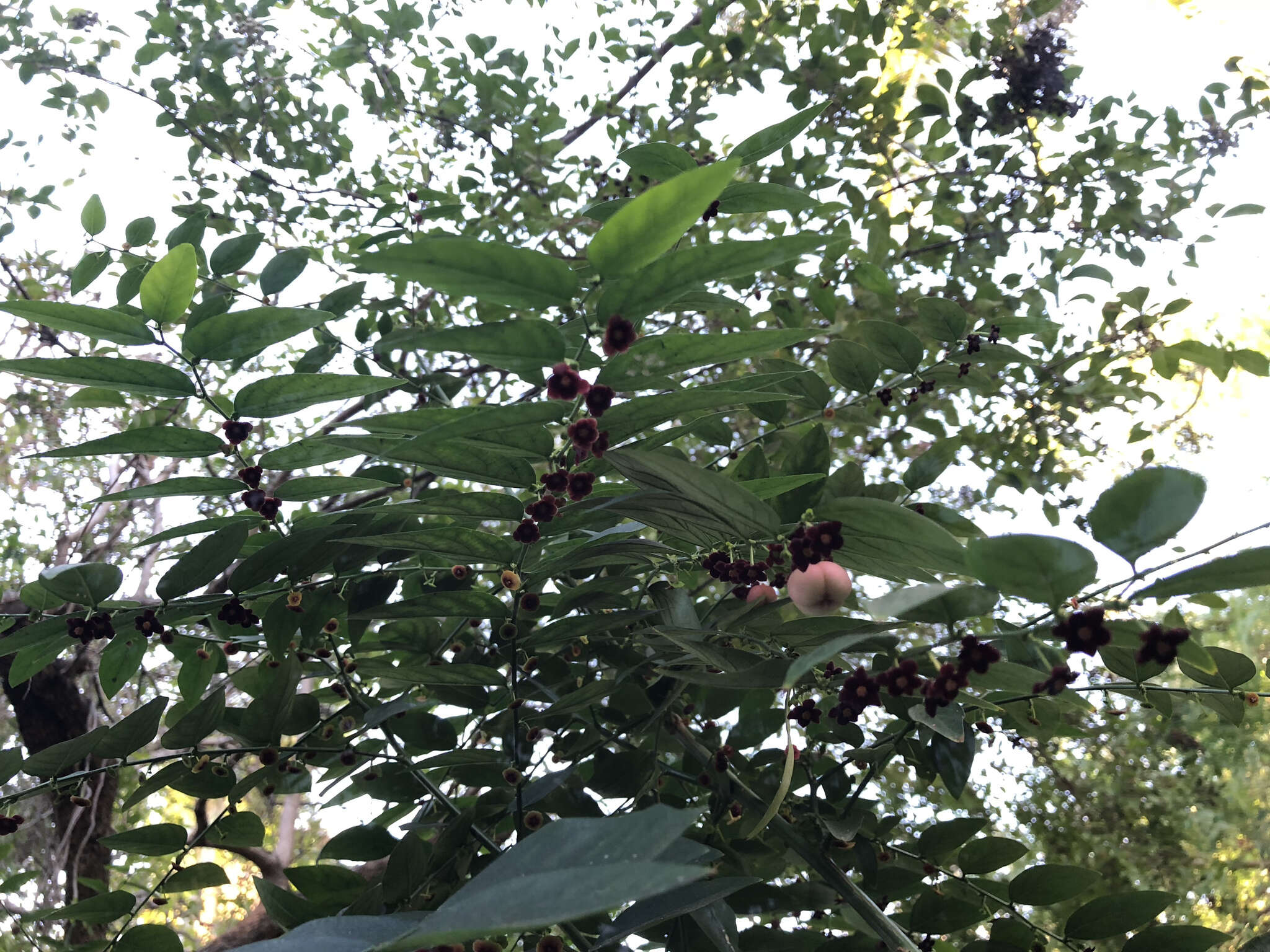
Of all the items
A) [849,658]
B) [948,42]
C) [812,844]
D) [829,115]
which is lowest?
[812,844]

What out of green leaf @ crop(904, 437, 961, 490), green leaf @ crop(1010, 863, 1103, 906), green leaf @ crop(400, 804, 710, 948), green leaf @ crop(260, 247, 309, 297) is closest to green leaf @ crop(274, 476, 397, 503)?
green leaf @ crop(260, 247, 309, 297)

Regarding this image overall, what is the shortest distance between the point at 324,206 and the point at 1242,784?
488cm

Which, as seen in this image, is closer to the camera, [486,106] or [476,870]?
[476,870]

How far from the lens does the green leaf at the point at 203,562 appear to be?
33.7 inches

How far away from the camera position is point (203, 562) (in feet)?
2.88

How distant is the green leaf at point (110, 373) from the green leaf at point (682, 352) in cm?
43

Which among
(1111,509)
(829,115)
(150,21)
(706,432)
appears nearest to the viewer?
(1111,509)

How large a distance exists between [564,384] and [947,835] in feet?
2.54

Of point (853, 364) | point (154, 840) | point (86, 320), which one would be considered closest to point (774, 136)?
point (853, 364)

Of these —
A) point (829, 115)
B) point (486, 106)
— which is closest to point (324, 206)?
point (486, 106)

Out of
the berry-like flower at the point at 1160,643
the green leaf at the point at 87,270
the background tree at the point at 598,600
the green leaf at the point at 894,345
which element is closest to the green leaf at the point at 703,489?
the background tree at the point at 598,600

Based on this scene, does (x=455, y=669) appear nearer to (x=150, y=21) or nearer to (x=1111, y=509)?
(x=1111, y=509)

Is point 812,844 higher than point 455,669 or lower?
lower

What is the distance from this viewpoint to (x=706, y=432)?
124cm
